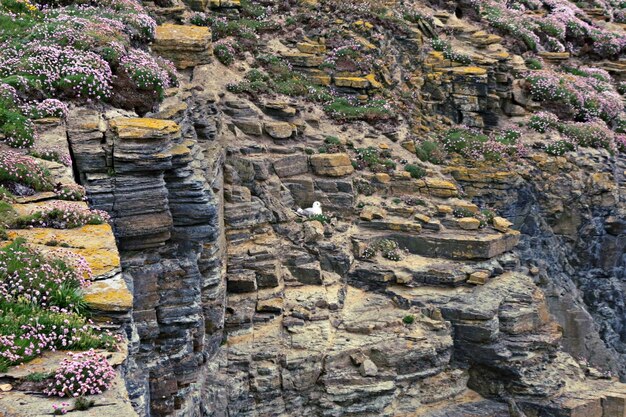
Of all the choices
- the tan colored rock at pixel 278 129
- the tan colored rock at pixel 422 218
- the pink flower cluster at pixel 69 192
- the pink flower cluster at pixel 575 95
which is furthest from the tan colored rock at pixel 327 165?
the pink flower cluster at pixel 575 95

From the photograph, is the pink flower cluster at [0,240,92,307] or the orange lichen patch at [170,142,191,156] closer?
the pink flower cluster at [0,240,92,307]

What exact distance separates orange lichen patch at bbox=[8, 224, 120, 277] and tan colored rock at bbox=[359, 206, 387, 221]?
1307cm

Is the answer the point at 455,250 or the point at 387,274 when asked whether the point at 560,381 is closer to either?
the point at 455,250

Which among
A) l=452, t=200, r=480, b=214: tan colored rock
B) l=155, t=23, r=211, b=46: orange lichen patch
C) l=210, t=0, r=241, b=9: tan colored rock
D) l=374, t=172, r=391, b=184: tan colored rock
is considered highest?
l=210, t=0, r=241, b=9: tan colored rock

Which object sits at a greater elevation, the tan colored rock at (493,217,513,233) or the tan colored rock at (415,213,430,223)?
the tan colored rock at (415,213,430,223)

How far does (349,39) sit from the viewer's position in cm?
2852

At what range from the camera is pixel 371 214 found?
2281 cm

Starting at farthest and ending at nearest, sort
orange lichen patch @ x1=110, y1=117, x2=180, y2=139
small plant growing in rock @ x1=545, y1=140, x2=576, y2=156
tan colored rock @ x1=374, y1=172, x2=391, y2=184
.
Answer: small plant growing in rock @ x1=545, y1=140, x2=576, y2=156, tan colored rock @ x1=374, y1=172, x2=391, y2=184, orange lichen patch @ x1=110, y1=117, x2=180, y2=139

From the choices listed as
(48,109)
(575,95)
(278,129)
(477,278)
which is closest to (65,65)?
(48,109)

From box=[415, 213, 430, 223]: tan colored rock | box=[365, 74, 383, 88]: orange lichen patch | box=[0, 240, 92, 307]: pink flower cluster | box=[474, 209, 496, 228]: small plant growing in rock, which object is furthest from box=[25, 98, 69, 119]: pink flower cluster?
box=[365, 74, 383, 88]: orange lichen patch

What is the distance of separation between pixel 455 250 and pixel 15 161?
599 inches

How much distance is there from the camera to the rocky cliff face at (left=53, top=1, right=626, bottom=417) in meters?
15.0

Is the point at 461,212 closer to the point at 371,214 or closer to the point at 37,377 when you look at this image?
the point at 371,214

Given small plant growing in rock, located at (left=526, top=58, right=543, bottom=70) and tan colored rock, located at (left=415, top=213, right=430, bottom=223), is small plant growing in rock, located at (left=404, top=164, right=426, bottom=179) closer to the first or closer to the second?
tan colored rock, located at (left=415, top=213, right=430, bottom=223)
